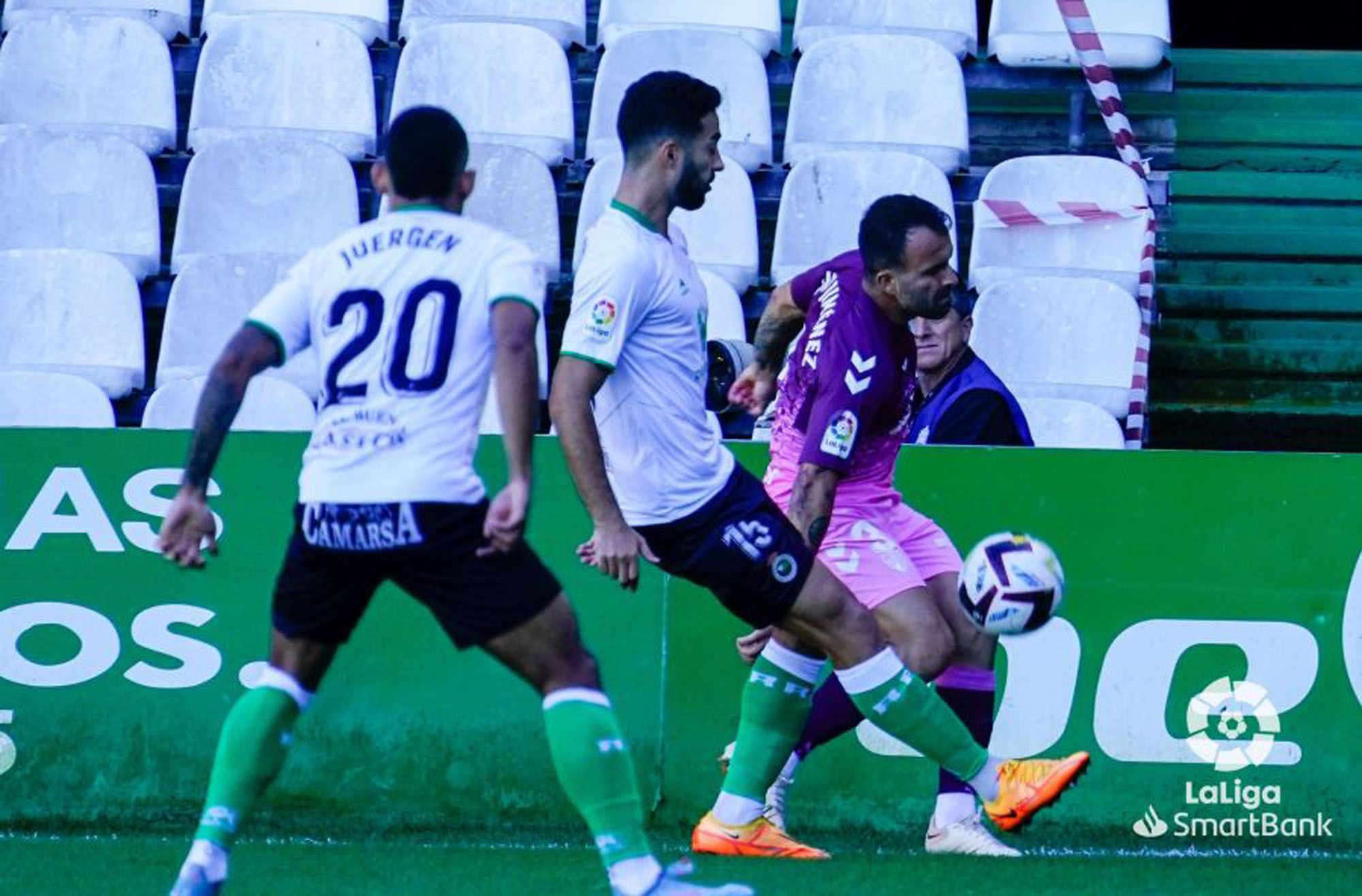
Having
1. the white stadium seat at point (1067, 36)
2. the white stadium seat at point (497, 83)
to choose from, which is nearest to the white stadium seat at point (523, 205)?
the white stadium seat at point (497, 83)

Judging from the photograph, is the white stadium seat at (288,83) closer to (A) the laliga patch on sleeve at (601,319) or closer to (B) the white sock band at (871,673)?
(A) the laliga patch on sleeve at (601,319)

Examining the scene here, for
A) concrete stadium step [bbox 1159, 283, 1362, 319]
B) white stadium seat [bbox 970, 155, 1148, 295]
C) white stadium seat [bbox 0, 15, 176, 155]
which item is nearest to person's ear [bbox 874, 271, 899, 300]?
white stadium seat [bbox 970, 155, 1148, 295]

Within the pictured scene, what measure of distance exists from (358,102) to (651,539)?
175 inches

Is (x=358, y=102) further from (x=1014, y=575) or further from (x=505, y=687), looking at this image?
(x=1014, y=575)

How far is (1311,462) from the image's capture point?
23.0 feet

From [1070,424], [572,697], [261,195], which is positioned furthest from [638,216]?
[261,195]

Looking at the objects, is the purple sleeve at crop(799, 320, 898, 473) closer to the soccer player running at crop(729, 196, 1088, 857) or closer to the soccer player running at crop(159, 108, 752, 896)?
the soccer player running at crop(729, 196, 1088, 857)

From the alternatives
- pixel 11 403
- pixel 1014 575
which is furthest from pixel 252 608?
pixel 1014 575

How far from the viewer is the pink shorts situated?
6.43m

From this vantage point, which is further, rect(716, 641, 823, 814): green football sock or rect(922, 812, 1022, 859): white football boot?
rect(922, 812, 1022, 859): white football boot

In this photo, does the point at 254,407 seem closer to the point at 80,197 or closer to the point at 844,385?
the point at 80,197

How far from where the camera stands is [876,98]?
384 inches

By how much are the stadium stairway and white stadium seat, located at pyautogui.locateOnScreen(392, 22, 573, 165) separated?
2.79 meters

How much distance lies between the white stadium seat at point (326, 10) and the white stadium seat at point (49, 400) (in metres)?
2.54
